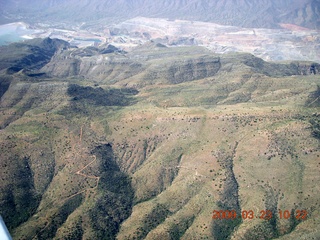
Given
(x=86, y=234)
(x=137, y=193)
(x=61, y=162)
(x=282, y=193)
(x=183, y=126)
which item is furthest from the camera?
(x=183, y=126)

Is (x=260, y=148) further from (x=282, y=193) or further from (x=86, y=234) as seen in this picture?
(x=86, y=234)

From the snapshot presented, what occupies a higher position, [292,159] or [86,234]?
[292,159]

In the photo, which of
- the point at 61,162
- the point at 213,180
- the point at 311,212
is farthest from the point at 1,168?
the point at 311,212
